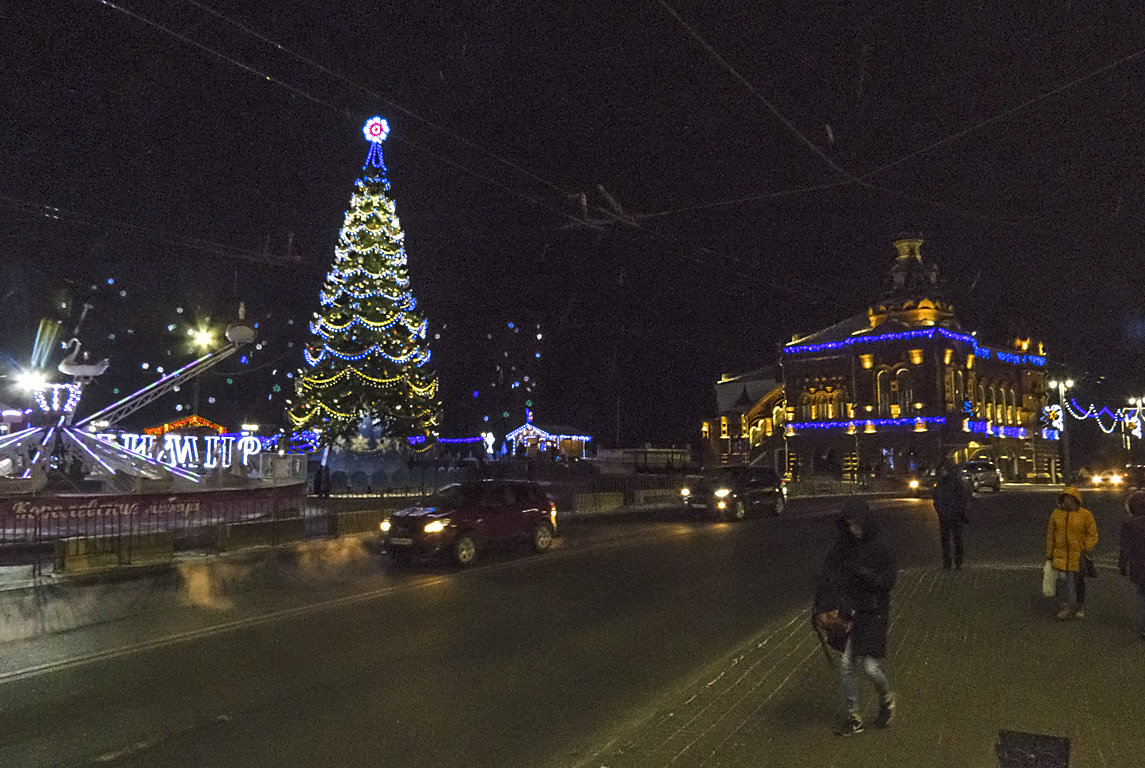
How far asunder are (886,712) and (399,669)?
4.25 metres

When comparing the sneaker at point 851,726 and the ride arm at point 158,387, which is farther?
the ride arm at point 158,387

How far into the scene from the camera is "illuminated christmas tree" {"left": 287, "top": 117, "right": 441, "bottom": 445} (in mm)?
37188

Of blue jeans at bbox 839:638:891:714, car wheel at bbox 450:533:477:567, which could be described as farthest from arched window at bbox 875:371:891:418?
blue jeans at bbox 839:638:891:714

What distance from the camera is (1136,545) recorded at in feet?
28.0

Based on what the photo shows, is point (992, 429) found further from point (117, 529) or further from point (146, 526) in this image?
point (117, 529)

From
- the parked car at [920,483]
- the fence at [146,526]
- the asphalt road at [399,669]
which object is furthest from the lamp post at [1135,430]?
the fence at [146,526]

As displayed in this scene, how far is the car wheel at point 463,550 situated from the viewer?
16.5m

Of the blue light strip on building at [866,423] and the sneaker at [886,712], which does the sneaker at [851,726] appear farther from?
the blue light strip on building at [866,423]

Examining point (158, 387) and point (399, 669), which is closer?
point (399, 669)

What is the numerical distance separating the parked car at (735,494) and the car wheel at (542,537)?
9391 mm

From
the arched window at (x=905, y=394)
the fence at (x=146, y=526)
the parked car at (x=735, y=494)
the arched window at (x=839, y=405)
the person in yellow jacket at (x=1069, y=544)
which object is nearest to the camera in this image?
the person in yellow jacket at (x=1069, y=544)

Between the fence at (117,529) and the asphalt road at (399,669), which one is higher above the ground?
the fence at (117,529)

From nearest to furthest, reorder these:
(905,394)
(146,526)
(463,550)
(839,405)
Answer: (463,550)
(146,526)
(905,394)
(839,405)

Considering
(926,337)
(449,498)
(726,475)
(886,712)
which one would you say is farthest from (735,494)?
(926,337)
